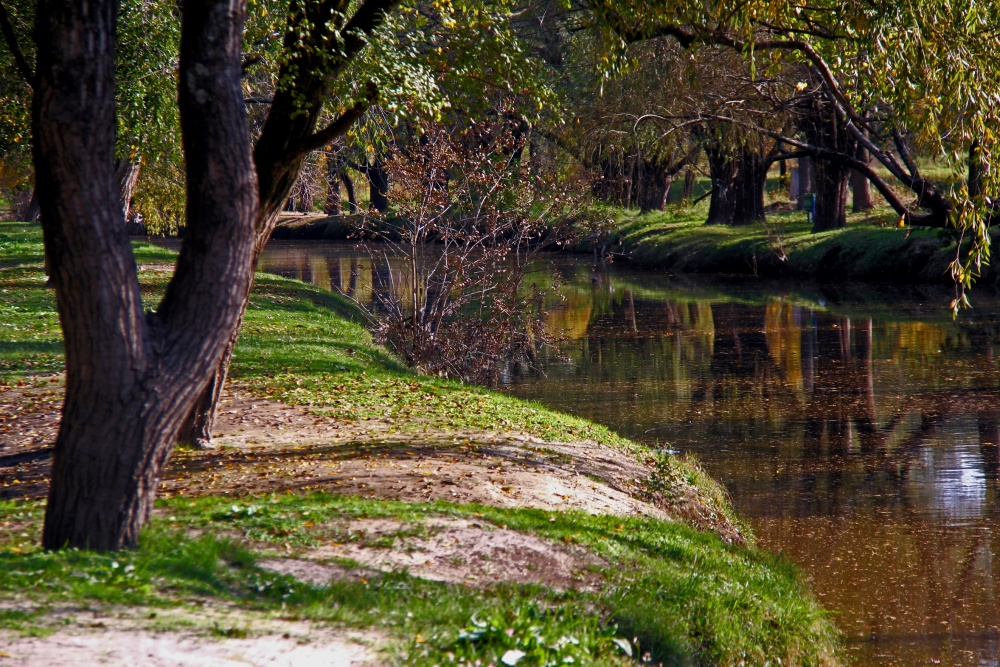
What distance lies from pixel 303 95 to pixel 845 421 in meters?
9.61

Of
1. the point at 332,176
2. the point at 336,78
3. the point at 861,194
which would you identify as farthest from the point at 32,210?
the point at 336,78

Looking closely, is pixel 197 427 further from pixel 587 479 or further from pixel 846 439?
pixel 846 439

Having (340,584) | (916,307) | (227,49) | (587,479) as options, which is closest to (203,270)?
(227,49)

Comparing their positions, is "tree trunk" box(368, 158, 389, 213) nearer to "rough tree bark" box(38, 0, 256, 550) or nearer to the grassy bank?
the grassy bank

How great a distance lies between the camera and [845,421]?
1511 centimetres

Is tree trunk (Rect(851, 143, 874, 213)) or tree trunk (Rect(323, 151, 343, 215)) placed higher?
tree trunk (Rect(851, 143, 874, 213))

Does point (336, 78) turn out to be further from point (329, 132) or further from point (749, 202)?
point (749, 202)

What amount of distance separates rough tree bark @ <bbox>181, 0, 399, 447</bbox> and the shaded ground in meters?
1.29

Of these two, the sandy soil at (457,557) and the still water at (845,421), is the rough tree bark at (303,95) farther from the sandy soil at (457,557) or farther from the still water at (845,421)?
the still water at (845,421)

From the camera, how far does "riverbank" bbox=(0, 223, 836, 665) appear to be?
5180 mm

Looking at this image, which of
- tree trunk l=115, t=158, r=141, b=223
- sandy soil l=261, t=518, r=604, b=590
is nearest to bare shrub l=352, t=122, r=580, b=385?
tree trunk l=115, t=158, r=141, b=223

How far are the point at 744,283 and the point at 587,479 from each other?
1005 inches

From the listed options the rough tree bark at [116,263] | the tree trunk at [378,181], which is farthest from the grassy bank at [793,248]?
the rough tree bark at [116,263]

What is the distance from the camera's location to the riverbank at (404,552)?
518 centimetres
